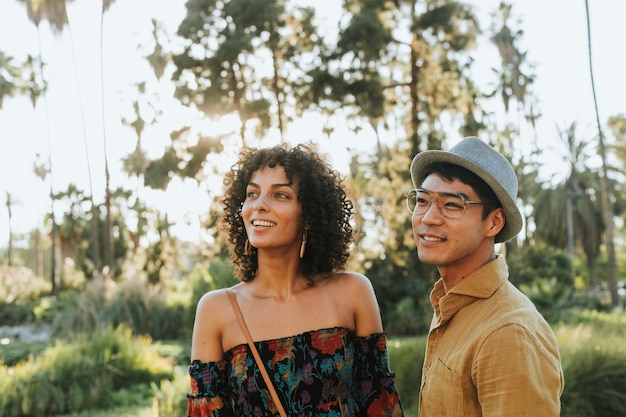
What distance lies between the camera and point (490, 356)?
→ 200cm

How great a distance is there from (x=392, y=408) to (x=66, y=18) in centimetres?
3482

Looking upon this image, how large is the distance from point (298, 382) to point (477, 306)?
0.95 m

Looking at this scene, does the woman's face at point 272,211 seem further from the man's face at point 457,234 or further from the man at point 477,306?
the man's face at point 457,234

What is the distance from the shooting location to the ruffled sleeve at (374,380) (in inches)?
117

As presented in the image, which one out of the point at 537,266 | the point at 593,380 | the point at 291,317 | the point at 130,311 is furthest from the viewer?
the point at 537,266

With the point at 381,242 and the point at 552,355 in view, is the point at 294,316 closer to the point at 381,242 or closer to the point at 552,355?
the point at 552,355

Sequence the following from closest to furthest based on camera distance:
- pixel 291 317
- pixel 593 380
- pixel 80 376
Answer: pixel 291 317 → pixel 593 380 → pixel 80 376

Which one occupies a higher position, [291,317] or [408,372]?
[291,317]

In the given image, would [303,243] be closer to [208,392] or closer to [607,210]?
[208,392]

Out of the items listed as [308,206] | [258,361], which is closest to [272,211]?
[308,206]

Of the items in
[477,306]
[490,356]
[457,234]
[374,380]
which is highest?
[457,234]

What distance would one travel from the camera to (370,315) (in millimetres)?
3102

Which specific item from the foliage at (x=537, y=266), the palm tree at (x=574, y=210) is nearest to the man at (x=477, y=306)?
the foliage at (x=537, y=266)

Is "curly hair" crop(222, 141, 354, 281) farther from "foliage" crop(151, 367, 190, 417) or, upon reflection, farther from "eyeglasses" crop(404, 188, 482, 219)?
"foliage" crop(151, 367, 190, 417)
